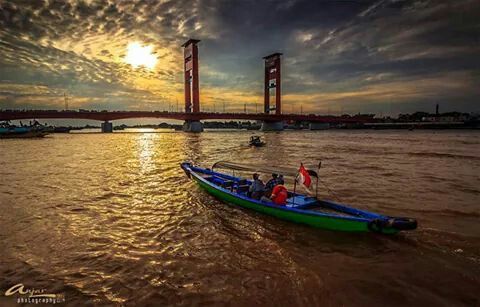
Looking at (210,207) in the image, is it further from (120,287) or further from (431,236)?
(431,236)

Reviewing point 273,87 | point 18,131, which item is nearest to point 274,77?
point 273,87

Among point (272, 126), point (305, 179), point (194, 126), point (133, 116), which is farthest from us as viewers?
point (272, 126)

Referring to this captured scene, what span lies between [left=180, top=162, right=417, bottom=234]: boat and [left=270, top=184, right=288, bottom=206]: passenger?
168 millimetres

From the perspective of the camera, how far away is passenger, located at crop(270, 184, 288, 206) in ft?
29.7

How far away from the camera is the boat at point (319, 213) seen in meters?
7.17

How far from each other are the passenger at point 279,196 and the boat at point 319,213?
0.55 feet

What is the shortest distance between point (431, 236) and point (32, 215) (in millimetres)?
12811

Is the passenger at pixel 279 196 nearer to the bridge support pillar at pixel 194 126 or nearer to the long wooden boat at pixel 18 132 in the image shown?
the long wooden boat at pixel 18 132

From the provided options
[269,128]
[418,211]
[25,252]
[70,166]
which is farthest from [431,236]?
[269,128]

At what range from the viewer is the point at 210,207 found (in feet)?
35.5

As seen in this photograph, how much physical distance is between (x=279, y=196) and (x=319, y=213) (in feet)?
4.89

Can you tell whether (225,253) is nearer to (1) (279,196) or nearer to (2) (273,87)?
(1) (279,196)

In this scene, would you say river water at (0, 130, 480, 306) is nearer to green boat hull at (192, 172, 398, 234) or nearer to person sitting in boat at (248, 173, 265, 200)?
green boat hull at (192, 172, 398, 234)

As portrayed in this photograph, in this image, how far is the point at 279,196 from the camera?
359 inches
